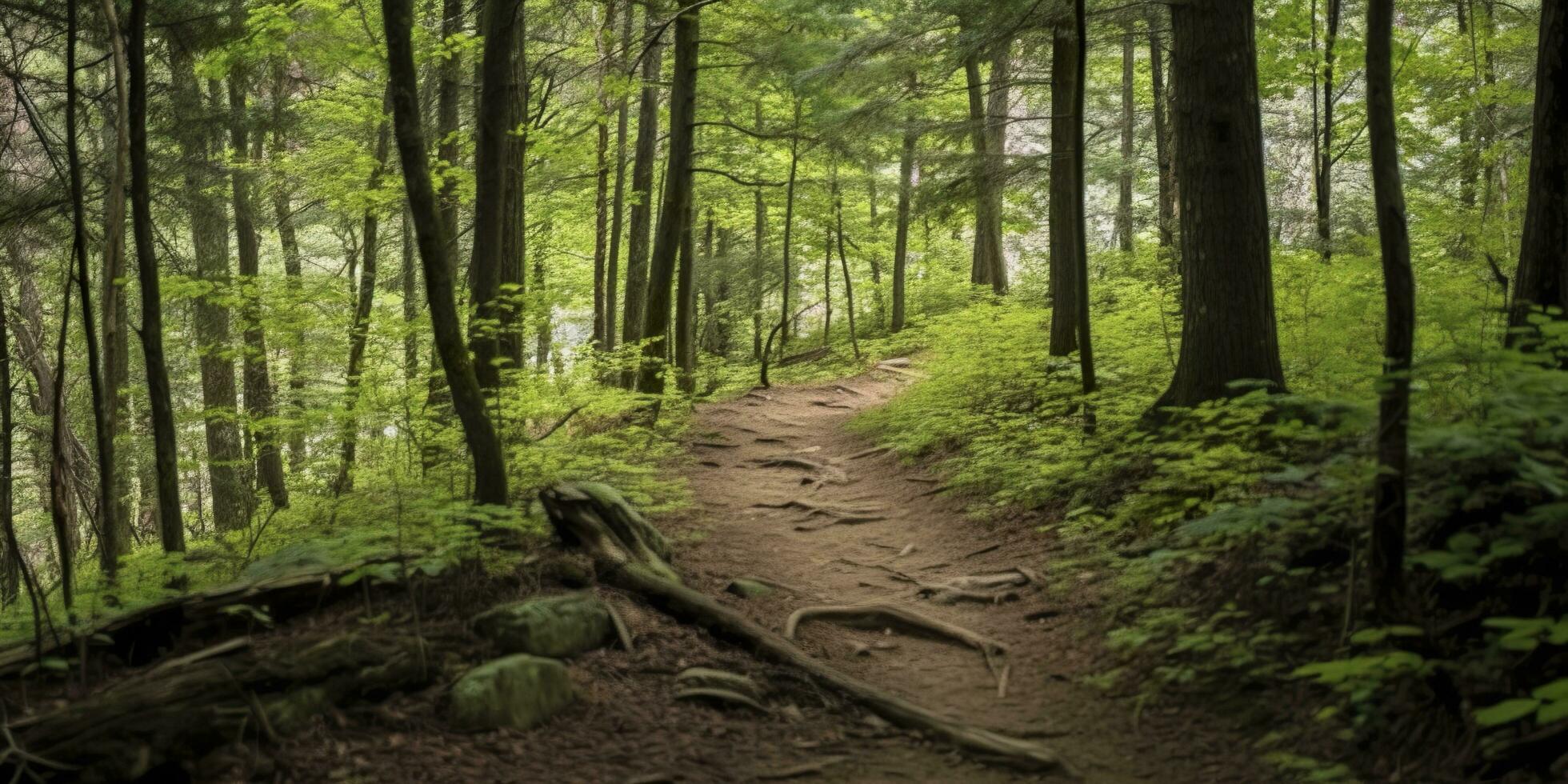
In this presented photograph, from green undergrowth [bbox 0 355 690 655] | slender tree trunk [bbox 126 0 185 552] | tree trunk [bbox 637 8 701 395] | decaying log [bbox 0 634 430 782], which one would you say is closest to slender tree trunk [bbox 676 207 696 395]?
tree trunk [bbox 637 8 701 395]

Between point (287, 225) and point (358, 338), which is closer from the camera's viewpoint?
point (358, 338)

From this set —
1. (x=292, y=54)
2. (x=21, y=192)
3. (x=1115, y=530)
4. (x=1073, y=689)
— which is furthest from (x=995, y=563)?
(x=292, y=54)

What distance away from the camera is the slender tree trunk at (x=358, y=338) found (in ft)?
31.0

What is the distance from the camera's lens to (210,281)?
9.98 m

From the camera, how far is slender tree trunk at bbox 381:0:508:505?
Answer: 6.27 metres

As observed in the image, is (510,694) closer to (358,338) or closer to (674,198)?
(358,338)

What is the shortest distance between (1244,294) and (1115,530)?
2194 millimetres

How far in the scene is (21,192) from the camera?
10.4m

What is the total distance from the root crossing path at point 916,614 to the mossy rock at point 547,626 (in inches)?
49.8

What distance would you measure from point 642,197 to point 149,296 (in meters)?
8.37

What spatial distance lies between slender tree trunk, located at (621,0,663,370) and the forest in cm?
13

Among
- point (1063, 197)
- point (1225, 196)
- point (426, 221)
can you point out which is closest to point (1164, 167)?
point (1063, 197)

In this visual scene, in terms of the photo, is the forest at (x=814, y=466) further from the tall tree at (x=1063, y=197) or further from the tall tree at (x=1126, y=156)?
the tall tree at (x=1126, y=156)

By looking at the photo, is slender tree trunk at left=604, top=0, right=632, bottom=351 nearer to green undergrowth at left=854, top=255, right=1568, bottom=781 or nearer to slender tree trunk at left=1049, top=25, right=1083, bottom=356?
slender tree trunk at left=1049, top=25, right=1083, bottom=356
